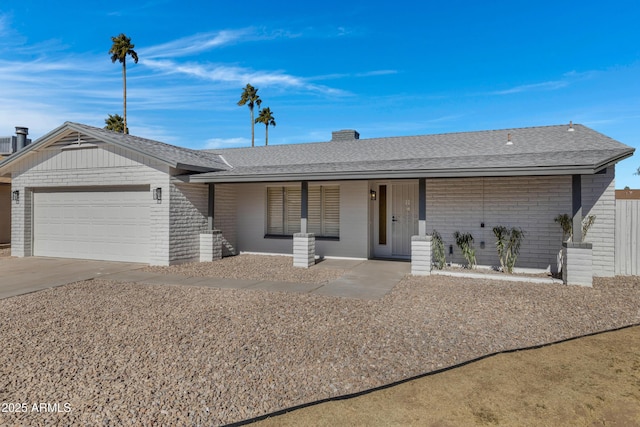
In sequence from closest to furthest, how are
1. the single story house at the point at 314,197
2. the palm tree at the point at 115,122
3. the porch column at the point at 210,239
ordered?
the single story house at the point at 314,197 < the porch column at the point at 210,239 < the palm tree at the point at 115,122

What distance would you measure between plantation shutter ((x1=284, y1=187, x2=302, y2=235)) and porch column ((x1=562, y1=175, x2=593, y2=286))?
8.34 m

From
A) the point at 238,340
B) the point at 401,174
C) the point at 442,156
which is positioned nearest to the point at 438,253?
the point at 401,174

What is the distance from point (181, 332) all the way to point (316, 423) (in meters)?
2.91

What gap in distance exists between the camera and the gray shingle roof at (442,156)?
8.46 m

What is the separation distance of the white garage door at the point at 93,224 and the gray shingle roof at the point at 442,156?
99.5 inches

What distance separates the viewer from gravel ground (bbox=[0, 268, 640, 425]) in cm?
324

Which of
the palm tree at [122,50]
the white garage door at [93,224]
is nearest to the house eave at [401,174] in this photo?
the white garage door at [93,224]

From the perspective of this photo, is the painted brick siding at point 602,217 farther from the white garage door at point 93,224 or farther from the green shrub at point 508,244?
the white garage door at point 93,224

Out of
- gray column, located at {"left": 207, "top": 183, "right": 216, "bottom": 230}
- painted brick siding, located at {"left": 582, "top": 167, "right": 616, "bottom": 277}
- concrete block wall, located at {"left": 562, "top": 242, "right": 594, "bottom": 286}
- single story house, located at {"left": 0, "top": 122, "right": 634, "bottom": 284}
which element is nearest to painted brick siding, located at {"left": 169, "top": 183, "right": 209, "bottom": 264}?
single story house, located at {"left": 0, "top": 122, "right": 634, "bottom": 284}

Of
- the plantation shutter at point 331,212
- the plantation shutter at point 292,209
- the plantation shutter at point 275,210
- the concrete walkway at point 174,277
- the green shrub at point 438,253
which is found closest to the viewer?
the concrete walkway at point 174,277

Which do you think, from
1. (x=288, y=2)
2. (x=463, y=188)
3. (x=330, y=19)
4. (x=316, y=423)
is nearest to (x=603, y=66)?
(x=463, y=188)

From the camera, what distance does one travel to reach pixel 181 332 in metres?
5.00

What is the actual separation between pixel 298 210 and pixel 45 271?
7.88 m

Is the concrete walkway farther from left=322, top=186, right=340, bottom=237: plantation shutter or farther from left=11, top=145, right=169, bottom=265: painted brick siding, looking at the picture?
left=322, top=186, right=340, bottom=237: plantation shutter
